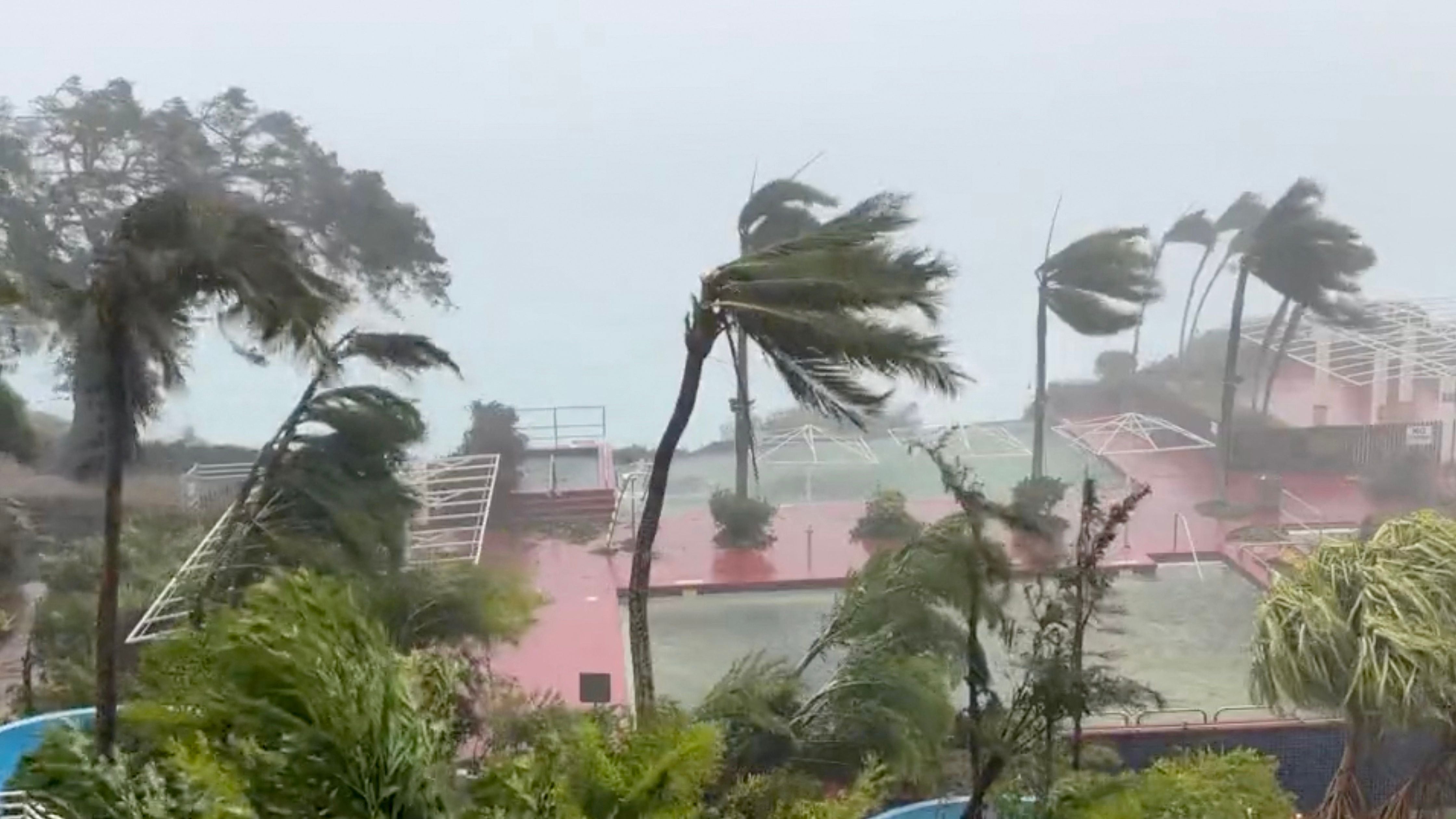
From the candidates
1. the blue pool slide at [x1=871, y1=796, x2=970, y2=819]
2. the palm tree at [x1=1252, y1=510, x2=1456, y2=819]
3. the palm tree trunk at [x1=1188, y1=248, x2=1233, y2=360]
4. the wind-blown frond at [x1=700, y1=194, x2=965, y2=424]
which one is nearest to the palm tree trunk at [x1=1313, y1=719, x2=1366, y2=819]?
the palm tree at [x1=1252, y1=510, x2=1456, y2=819]

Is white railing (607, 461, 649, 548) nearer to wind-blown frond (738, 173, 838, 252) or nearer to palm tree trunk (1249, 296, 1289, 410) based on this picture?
wind-blown frond (738, 173, 838, 252)

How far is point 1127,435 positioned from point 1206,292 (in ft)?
1.95

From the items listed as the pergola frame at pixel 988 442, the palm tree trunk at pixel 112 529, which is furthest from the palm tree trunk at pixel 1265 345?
the palm tree trunk at pixel 112 529

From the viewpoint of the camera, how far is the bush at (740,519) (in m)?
4.03

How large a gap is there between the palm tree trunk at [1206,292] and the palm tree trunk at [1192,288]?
31mm

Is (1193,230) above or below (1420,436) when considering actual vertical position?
above

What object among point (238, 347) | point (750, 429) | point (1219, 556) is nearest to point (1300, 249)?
point (1219, 556)

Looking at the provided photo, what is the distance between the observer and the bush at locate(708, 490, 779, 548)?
4.03m

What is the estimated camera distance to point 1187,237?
4.47 meters

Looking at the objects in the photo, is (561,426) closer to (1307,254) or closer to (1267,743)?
(1267,743)

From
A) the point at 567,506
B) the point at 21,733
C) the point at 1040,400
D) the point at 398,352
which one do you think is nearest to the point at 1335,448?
the point at 1040,400

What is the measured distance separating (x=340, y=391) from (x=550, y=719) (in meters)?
0.93

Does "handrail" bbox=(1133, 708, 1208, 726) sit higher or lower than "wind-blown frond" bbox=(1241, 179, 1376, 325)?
lower

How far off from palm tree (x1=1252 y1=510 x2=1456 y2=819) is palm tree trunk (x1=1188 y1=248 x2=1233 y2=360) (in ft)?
4.88
